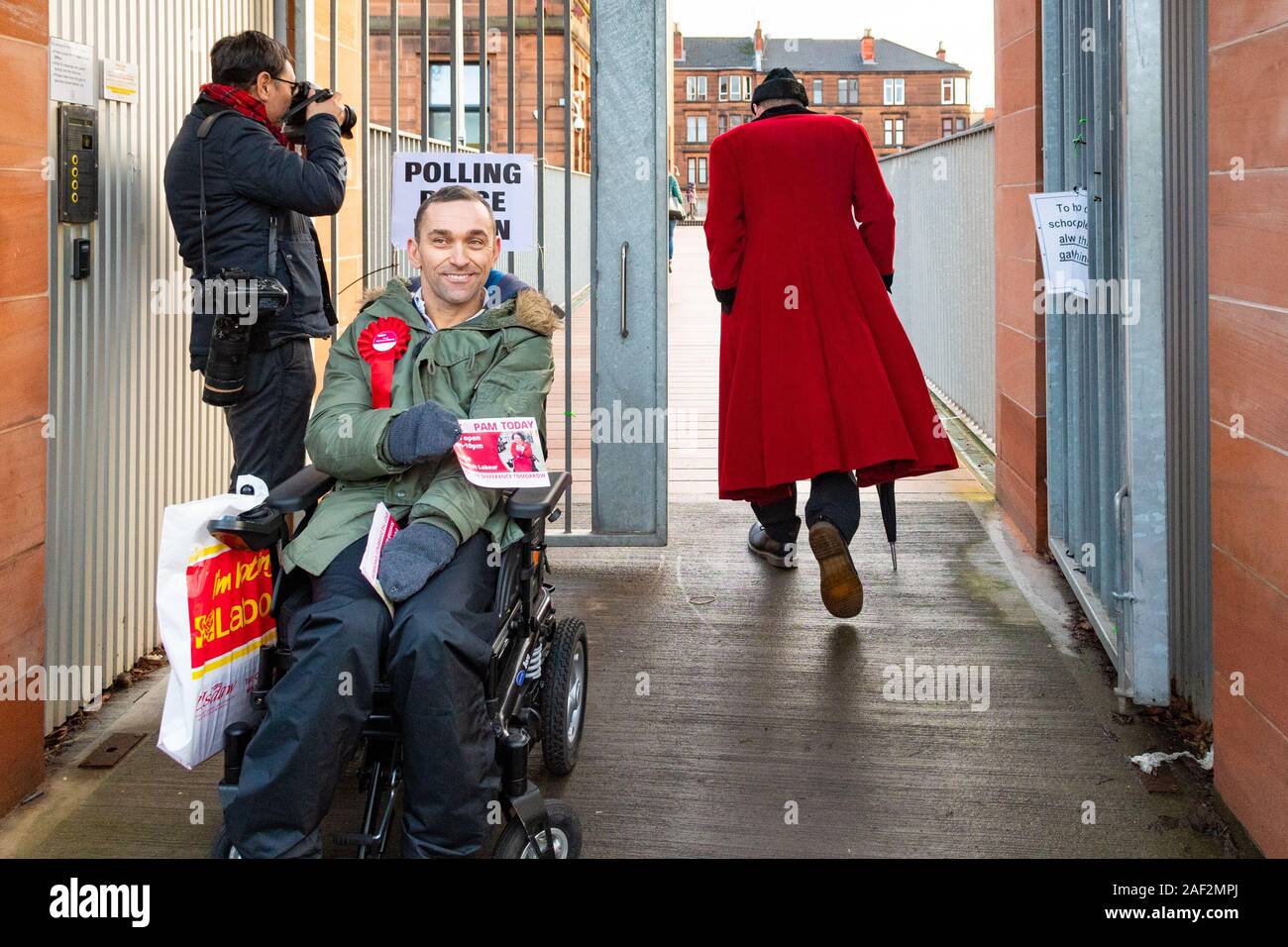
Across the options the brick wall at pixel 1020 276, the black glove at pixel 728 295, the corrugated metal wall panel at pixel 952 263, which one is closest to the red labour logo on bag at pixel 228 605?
the black glove at pixel 728 295

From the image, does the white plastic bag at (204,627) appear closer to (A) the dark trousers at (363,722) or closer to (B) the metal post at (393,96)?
Result: (A) the dark trousers at (363,722)

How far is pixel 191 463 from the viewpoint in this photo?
5.17 metres

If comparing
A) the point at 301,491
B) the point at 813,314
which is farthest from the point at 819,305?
the point at 301,491

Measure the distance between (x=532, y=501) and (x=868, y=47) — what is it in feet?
362

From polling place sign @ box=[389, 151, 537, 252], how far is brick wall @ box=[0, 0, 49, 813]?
193 cm

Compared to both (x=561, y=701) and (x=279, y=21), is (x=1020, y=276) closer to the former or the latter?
(x=279, y=21)

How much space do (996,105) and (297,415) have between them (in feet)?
13.2

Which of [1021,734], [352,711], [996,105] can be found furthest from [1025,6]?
[352,711]

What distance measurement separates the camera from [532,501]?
3.41 metres

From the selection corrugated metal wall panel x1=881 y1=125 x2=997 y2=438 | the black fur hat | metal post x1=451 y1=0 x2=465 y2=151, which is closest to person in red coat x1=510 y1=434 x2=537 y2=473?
the black fur hat

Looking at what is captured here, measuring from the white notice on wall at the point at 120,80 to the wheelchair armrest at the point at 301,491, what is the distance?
5.08 ft

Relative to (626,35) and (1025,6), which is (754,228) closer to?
(626,35)

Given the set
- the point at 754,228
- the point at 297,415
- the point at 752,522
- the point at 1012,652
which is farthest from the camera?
the point at 752,522

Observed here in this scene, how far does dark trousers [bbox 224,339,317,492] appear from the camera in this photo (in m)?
4.53
